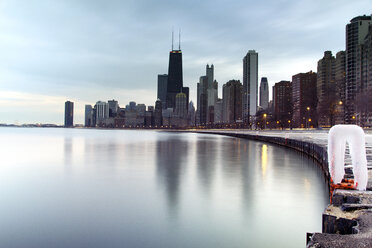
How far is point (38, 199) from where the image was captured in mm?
15805

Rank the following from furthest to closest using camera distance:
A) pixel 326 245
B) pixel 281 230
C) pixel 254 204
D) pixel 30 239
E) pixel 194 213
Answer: pixel 254 204
pixel 194 213
pixel 281 230
pixel 30 239
pixel 326 245

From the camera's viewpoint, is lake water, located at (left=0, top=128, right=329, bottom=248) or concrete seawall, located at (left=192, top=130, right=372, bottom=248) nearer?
concrete seawall, located at (left=192, top=130, right=372, bottom=248)

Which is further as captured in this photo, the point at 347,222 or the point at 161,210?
the point at 161,210

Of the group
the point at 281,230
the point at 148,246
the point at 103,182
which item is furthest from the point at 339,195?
the point at 103,182

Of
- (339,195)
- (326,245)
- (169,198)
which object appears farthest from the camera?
(169,198)

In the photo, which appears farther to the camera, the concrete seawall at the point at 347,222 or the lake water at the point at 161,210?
the lake water at the point at 161,210

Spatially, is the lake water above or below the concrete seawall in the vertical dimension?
below

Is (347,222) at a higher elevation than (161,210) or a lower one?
higher

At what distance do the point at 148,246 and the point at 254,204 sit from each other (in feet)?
22.2

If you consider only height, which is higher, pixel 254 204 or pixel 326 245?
pixel 326 245

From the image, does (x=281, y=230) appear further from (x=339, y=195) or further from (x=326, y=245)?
(x=326, y=245)

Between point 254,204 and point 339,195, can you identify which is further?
point 254,204

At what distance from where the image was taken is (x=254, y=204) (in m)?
14.5

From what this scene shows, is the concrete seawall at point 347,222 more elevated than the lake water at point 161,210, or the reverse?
the concrete seawall at point 347,222
